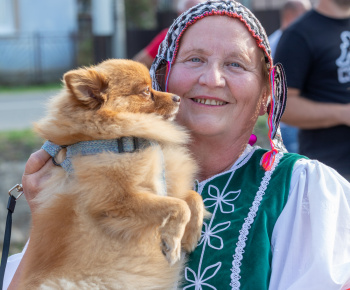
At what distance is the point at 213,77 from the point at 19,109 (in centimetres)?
1003

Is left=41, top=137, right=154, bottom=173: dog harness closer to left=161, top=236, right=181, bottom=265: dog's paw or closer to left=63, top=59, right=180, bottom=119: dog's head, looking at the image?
left=63, top=59, right=180, bottom=119: dog's head

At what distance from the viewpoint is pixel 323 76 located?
4156 mm

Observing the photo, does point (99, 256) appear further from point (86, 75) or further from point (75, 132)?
point (86, 75)

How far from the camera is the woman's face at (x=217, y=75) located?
2.62 meters

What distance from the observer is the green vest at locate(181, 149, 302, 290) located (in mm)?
2266

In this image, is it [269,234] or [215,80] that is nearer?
[269,234]

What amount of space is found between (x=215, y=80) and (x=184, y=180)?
0.50 meters

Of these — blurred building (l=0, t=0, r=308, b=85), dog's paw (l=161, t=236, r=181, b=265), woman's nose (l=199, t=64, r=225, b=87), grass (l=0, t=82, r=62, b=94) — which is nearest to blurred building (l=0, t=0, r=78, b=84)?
blurred building (l=0, t=0, r=308, b=85)

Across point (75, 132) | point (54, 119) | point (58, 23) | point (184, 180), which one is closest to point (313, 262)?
point (184, 180)

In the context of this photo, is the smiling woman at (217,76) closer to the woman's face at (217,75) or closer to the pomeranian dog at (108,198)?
the woman's face at (217,75)

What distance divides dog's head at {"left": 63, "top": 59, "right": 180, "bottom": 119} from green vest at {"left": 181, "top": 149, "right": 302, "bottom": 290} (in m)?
0.47

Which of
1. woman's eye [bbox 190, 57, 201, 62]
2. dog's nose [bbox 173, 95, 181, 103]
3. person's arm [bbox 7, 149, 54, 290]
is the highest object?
woman's eye [bbox 190, 57, 201, 62]

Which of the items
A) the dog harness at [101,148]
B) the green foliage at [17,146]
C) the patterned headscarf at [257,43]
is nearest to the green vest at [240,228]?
the patterned headscarf at [257,43]

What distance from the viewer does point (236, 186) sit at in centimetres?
255
